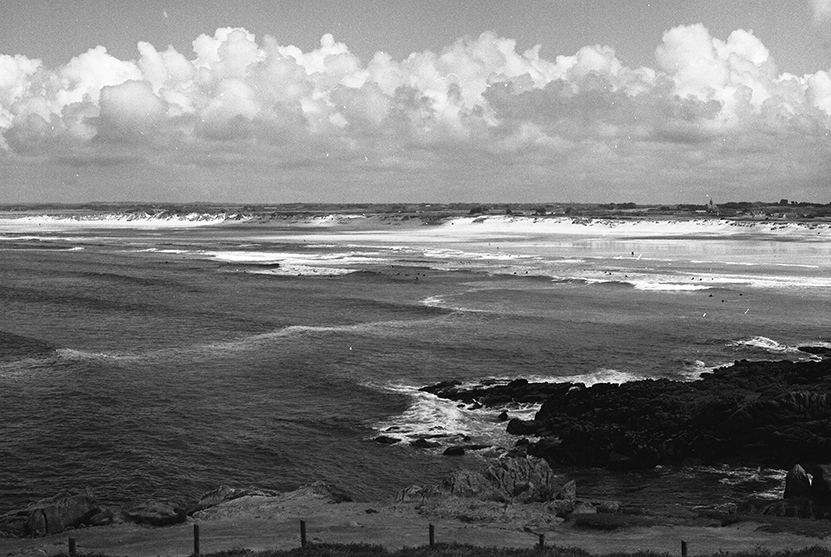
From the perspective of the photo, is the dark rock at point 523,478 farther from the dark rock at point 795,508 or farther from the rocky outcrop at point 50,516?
the rocky outcrop at point 50,516

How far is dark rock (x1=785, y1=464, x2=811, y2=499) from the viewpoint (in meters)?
23.4

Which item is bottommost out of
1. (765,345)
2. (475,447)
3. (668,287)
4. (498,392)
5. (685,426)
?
(475,447)

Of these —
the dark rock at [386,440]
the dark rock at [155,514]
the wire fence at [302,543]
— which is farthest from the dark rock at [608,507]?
the dark rock at [155,514]

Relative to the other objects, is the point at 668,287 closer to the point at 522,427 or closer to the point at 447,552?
the point at 522,427

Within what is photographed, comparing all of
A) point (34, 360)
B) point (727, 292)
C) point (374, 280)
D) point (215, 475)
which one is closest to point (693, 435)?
point (215, 475)

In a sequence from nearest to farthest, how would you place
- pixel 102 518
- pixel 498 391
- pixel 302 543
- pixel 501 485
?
pixel 302 543 < pixel 102 518 < pixel 501 485 < pixel 498 391

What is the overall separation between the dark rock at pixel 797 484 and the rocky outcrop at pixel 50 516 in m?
20.1

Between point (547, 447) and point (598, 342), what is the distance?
19.8 metres

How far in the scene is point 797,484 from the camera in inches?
928

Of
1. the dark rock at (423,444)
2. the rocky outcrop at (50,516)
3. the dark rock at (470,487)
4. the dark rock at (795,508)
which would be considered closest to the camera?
the rocky outcrop at (50,516)

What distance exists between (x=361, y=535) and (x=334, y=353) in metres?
25.7

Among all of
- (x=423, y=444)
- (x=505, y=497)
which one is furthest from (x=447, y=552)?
(x=423, y=444)

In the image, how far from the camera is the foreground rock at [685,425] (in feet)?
94.0

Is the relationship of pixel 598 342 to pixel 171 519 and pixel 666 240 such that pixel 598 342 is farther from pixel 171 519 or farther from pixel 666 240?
pixel 666 240
